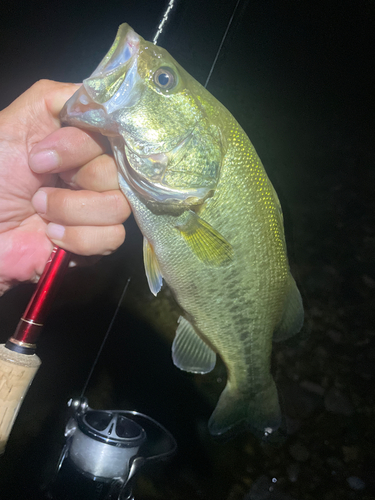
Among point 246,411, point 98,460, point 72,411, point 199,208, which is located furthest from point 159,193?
point 72,411

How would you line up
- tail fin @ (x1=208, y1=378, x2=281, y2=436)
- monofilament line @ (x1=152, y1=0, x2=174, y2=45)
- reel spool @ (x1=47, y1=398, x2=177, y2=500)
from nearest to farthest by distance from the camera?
tail fin @ (x1=208, y1=378, x2=281, y2=436)
reel spool @ (x1=47, y1=398, x2=177, y2=500)
monofilament line @ (x1=152, y1=0, x2=174, y2=45)

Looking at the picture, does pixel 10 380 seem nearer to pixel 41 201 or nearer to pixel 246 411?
pixel 41 201

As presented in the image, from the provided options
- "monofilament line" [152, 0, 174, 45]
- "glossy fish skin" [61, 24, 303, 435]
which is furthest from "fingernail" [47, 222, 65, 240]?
"monofilament line" [152, 0, 174, 45]

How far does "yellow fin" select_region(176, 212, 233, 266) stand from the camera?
0.59m

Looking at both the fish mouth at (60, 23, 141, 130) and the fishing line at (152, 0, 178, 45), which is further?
the fishing line at (152, 0, 178, 45)

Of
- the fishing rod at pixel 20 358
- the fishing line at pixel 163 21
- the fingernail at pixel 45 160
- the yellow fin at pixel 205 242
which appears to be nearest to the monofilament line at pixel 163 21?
the fishing line at pixel 163 21

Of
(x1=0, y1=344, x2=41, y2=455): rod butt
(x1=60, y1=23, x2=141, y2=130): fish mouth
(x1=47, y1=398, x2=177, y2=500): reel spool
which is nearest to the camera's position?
(x1=60, y1=23, x2=141, y2=130): fish mouth

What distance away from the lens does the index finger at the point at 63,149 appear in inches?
22.1

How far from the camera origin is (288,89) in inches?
47.4

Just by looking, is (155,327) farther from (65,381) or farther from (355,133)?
(355,133)

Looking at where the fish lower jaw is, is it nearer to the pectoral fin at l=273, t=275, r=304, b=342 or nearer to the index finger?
the index finger

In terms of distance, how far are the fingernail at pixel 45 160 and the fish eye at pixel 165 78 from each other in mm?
265

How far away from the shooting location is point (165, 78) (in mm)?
529

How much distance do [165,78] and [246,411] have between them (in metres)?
0.92
